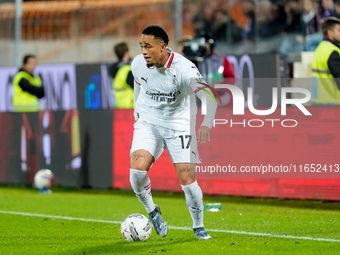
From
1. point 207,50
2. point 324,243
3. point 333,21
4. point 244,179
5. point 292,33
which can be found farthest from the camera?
point 292,33

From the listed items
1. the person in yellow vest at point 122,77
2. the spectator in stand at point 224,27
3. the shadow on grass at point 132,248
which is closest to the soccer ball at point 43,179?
the person in yellow vest at point 122,77

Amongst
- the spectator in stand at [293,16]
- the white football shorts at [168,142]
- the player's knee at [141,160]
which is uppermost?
the spectator in stand at [293,16]

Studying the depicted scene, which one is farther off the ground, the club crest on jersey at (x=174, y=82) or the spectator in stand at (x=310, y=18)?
the spectator in stand at (x=310, y=18)

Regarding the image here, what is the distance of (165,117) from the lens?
311 inches

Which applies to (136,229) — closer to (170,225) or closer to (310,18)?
(170,225)

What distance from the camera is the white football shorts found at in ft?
25.4

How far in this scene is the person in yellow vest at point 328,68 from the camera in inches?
423

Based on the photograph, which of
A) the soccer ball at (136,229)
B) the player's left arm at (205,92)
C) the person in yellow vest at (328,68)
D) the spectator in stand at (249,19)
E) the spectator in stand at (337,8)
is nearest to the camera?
the player's left arm at (205,92)

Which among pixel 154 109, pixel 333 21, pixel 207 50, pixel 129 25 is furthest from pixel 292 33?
pixel 154 109

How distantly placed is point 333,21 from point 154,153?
13.1 ft

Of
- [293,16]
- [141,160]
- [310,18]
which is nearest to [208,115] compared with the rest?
[141,160]

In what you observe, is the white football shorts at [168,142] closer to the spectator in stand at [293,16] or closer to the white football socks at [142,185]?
the white football socks at [142,185]

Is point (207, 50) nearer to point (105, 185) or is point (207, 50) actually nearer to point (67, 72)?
point (105, 185)

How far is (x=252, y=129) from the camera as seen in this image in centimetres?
1137
